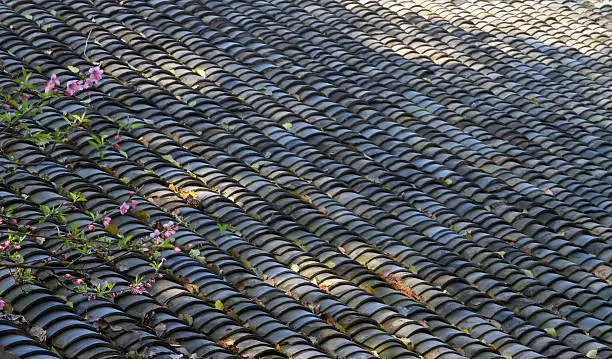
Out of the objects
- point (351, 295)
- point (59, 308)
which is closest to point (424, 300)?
point (351, 295)

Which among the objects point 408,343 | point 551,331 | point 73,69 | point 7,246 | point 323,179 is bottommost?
point 551,331

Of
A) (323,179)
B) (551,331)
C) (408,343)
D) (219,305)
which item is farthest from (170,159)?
(551,331)

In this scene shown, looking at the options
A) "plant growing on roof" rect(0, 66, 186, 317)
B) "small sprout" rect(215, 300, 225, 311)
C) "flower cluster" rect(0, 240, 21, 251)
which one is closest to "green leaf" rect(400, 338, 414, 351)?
"small sprout" rect(215, 300, 225, 311)

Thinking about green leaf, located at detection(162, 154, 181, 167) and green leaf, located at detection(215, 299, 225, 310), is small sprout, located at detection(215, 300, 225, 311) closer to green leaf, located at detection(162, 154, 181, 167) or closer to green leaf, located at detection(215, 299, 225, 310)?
green leaf, located at detection(215, 299, 225, 310)

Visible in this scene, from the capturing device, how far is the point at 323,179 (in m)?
7.07

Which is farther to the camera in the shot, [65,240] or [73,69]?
[73,69]

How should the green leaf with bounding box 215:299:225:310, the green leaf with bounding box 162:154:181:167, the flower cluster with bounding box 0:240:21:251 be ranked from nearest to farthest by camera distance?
the flower cluster with bounding box 0:240:21:251
the green leaf with bounding box 215:299:225:310
the green leaf with bounding box 162:154:181:167

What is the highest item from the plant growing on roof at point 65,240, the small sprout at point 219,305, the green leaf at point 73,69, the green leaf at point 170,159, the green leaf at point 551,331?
the plant growing on roof at point 65,240

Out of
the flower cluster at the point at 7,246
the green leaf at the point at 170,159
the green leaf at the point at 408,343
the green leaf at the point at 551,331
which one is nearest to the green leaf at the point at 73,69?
the green leaf at the point at 170,159

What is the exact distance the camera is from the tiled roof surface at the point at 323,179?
5.18 meters

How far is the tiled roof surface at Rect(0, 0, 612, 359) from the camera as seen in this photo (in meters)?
5.18

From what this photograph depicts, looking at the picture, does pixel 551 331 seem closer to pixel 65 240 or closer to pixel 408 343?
pixel 408 343

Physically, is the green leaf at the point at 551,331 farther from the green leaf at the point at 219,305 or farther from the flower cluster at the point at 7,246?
the flower cluster at the point at 7,246

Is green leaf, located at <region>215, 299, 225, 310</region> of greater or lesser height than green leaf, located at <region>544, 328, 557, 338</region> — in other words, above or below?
above
